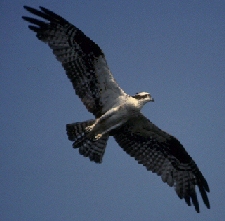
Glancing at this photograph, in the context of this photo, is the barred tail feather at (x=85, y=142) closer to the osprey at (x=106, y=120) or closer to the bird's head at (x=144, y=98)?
the osprey at (x=106, y=120)

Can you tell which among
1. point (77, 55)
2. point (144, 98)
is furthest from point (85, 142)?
point (77, 55)

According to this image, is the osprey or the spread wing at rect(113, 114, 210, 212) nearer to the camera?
the osprey

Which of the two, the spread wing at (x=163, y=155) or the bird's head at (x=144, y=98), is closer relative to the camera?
the bird's head at (x=144, y=98)

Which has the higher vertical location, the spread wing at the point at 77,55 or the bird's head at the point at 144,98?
the spread wing at the point at 77,55

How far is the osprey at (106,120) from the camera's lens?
9.42 metres

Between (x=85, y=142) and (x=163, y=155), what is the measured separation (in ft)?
6.79

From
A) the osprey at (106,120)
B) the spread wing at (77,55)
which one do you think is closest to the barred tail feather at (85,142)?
the osprey at (106,120)

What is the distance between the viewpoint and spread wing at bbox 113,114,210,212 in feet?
33.2

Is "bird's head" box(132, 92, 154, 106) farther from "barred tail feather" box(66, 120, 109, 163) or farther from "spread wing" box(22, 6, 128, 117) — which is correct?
"barred tail feather" box(66, 120, 109, 163)

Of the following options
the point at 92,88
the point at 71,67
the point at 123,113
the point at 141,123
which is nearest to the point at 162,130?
the point at 141,123

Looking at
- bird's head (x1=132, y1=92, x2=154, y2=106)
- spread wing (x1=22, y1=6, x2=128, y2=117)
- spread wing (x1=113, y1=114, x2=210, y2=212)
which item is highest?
spread wing (x1=22, y1=6, x2=128, y2=117)

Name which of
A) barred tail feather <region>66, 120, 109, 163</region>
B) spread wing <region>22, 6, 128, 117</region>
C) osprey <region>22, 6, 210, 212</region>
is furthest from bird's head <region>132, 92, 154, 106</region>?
barred tail feather <region>66, 120, 109, 163</region>

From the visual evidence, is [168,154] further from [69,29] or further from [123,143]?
[69,29]

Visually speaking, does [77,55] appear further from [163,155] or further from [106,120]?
[163,155]
